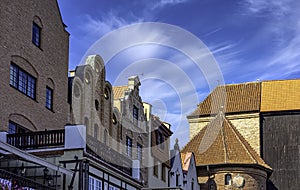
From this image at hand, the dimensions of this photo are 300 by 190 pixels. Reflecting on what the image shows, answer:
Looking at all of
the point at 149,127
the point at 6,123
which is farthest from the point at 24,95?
the point at 149,127

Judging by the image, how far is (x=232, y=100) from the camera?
68062 millimetres

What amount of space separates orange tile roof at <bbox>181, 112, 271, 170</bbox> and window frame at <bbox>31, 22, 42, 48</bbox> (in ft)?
98.6

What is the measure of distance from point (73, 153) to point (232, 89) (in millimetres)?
46867

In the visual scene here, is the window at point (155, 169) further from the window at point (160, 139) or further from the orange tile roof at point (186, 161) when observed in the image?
the orange tile roof at point (186, 161)

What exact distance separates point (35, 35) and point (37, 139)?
20.4 feet

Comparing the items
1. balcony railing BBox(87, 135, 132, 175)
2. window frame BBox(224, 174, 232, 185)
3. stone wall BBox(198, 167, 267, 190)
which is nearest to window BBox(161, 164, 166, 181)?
stone wall BBox(198, 167, 267, 190)

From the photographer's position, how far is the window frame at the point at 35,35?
97.0 ft

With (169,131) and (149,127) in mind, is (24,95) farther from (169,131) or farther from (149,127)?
(169,131)

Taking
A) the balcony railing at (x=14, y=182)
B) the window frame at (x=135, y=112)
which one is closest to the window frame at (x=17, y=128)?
the balcony railing at (x=14, y=182)

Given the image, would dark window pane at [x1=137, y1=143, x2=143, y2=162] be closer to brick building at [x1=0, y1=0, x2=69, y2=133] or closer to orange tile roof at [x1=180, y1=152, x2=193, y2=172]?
brick building at [x1=0, y1=0, x2=69, y2=133]

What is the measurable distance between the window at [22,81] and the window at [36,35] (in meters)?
1.78

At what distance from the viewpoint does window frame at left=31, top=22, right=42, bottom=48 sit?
97.0 ft

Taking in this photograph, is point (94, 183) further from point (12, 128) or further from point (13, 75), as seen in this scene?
point (13, 75)

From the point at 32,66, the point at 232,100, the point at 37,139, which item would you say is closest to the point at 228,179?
the point at 232,100
